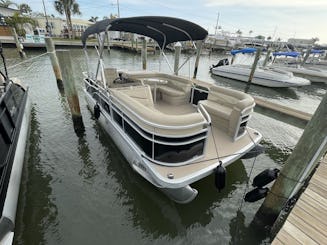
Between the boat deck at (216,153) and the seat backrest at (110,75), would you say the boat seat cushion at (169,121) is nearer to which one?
the boat deck at (216,153)

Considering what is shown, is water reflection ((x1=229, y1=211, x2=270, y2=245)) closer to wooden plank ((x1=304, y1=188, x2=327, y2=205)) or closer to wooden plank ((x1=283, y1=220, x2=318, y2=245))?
wooden plank ((x1=283, y1=220, x2=318, y2=245))

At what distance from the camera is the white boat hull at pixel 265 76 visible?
39.7 ft

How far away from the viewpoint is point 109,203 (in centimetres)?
360

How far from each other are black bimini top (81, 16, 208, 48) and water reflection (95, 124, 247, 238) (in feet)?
11.4

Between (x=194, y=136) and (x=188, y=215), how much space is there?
4.96 ft

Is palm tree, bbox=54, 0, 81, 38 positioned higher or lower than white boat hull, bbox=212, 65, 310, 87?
higher

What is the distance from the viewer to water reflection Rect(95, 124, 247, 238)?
322 centimetres

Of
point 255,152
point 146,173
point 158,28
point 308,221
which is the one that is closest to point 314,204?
point 308,221

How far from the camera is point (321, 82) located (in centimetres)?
1559

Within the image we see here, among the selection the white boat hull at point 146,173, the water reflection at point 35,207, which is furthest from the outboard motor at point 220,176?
the water reflection at point 35,207

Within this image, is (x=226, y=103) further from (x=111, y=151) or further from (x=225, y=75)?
(x=225, y=75)

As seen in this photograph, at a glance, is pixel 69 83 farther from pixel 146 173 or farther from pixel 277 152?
pixel 277 152

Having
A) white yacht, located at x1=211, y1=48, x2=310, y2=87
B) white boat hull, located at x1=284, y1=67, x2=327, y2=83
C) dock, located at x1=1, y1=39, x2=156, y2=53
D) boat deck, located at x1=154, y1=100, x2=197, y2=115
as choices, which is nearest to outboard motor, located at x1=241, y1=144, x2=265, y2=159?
boat deck, located at x1=154, y1=100, x2=197, y2=115

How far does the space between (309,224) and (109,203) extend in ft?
10.8
